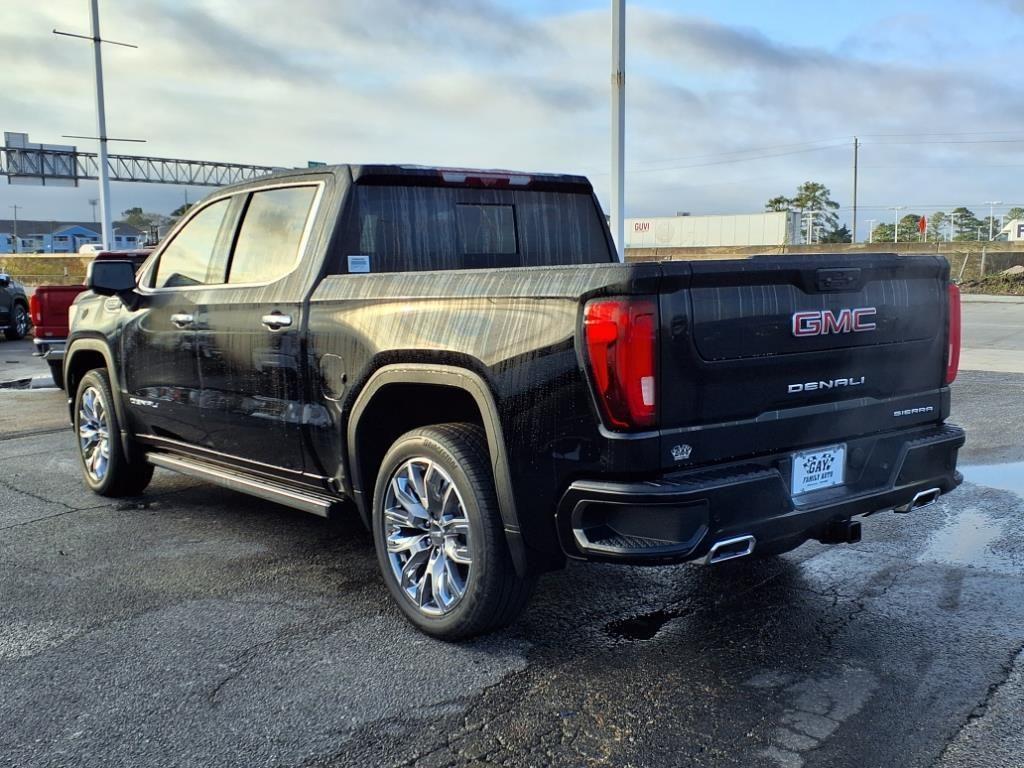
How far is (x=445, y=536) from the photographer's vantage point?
12.9 feet

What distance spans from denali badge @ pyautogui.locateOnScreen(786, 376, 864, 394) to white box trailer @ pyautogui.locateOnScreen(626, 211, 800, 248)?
5999cm

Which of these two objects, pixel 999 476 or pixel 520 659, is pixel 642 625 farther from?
pixel 999 476

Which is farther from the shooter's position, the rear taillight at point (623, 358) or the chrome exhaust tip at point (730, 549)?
the chrome exhaust tip at point (730, 549)

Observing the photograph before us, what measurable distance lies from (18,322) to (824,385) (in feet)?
61.3

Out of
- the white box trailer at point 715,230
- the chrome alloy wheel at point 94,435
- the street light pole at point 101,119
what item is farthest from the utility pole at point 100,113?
the white box trailer at point 715,230

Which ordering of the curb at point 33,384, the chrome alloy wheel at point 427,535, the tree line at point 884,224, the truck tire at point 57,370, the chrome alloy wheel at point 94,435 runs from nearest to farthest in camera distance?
the chrome alloy wheel at point 427,535 < the chrome alloy wheel at point 94,435 < the truck tire at point 57,370 < the curb at point 33,384 < the tree line at point 884,224

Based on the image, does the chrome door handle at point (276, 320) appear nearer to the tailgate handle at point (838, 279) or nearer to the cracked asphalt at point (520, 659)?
the cracked asphalt at point (520, 659)

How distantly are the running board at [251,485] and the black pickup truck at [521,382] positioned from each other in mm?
17

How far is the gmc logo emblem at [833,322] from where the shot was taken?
3586mm

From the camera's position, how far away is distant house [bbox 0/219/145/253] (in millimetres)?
119562

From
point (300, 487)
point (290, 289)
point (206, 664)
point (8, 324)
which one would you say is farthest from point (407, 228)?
point (8, 324)

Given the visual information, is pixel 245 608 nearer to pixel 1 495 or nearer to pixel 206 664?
pixel 206 664

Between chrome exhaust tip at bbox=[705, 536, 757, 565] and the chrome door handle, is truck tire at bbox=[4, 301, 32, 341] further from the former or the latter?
chrome exhaust tip at bbox=[705, 536, 757, 565]

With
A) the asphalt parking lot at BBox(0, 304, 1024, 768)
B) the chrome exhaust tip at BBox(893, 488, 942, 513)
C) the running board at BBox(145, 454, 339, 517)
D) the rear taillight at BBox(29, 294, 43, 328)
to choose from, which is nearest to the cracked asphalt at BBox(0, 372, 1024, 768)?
the asphalt parking lot at BBox(0, 304, 1024, 768)
